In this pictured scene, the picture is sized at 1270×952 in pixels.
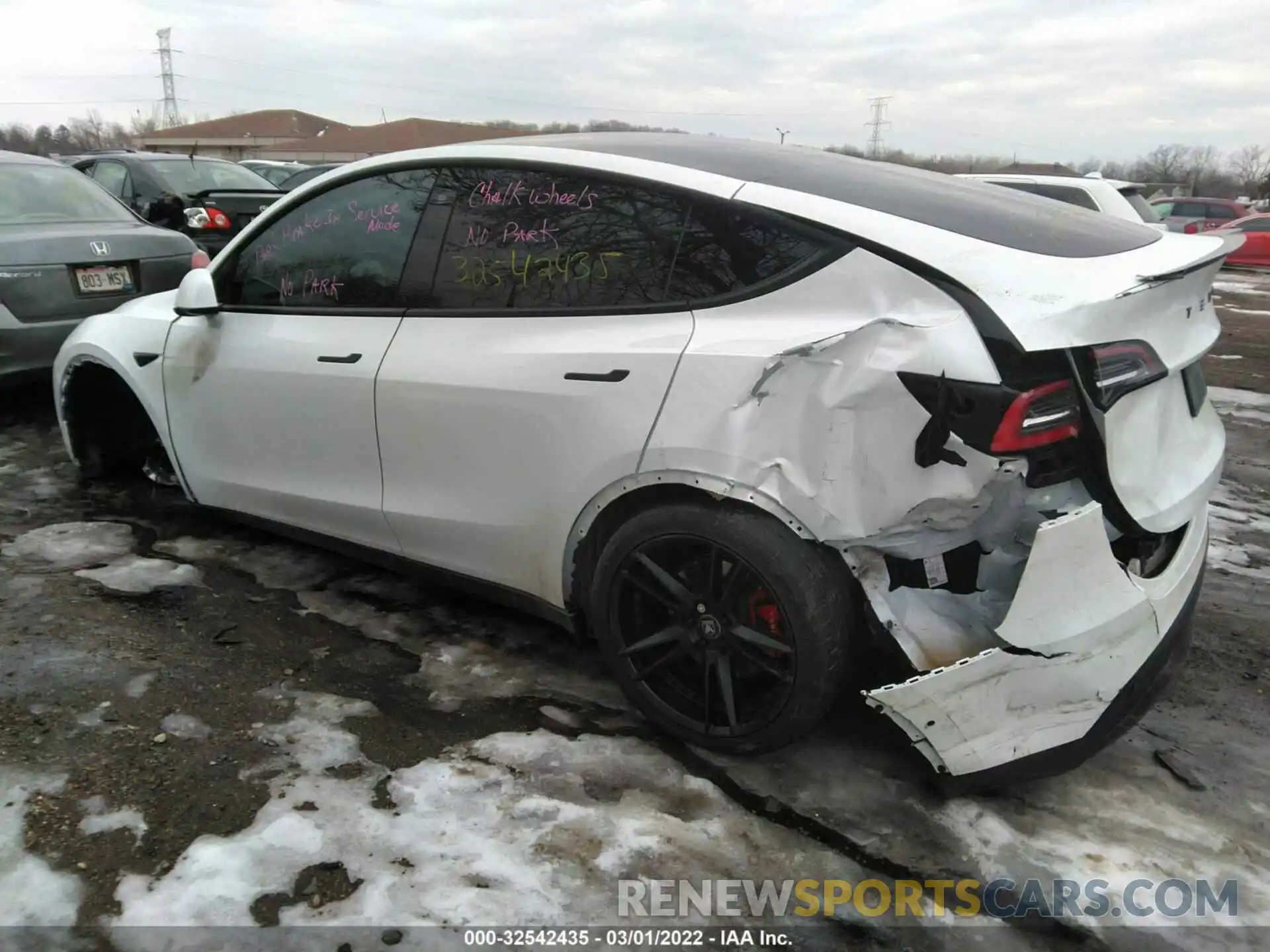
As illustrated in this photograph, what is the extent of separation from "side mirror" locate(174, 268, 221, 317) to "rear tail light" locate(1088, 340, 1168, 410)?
3.02m

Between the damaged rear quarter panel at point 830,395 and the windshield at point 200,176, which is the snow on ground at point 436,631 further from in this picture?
the windshield at point 200,176

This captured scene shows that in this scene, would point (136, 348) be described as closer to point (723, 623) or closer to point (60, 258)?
point (60, 258)

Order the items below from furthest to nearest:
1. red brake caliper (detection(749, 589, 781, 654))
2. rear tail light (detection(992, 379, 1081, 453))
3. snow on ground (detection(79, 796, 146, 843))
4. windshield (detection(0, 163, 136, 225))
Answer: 1. windshield (detection(0, 163, 136, 225))
2. red brake caliper (detection(749, 589, 781, 654))
3. snow on ground (detection(79, 796, 146, 843))
4. rear tail light (detection(992, 379, 1081, 453))

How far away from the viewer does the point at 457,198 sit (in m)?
2.84

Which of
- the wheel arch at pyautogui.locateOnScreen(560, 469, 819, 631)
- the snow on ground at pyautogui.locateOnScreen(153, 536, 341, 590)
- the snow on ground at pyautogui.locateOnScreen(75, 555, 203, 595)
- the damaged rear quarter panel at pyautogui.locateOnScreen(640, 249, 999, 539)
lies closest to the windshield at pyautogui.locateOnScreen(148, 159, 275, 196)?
the snow on ground at pyautogui.locateOnScreen(153, 536, 341, 590)

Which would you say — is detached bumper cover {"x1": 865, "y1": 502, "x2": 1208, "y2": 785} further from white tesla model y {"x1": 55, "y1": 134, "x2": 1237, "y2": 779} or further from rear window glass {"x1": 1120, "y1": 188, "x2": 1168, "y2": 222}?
rear window glass {"x1": 1120, "y1": 188, "x2": 1168, "y2": 222}

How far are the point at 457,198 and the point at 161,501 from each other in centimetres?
256

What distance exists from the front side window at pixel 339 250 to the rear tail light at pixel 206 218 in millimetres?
5389

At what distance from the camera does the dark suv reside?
8.04 metres

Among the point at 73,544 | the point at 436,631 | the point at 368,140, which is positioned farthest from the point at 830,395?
the point at 368,140

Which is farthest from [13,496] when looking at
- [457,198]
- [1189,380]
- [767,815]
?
[1189,380]

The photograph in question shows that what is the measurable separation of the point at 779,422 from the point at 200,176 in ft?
31.1

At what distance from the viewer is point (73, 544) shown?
379cm

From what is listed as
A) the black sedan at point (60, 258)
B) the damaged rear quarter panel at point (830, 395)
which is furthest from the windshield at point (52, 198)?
the damaged rear quarter panel at point (830, 395)
